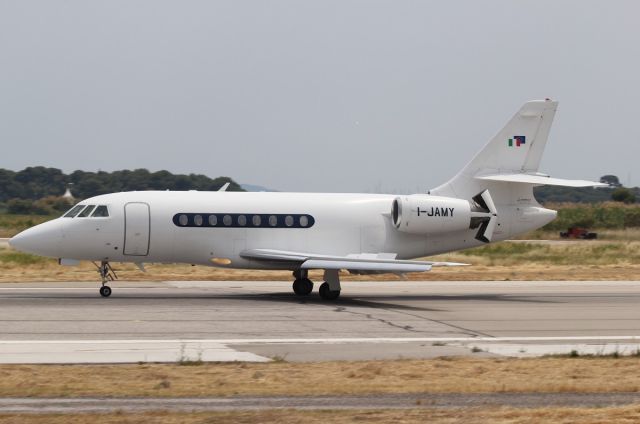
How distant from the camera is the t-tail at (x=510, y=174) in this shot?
3222 cm

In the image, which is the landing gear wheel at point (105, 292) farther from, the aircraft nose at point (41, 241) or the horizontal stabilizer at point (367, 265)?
the horizontal stabilizer at point (367, 265)

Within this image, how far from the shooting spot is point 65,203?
78.9 meters

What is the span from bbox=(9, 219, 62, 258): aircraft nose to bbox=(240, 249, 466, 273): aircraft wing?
4.95m

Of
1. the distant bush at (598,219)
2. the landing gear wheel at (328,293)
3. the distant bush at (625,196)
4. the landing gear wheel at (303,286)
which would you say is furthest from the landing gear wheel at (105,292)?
the distant bush at (625,196)

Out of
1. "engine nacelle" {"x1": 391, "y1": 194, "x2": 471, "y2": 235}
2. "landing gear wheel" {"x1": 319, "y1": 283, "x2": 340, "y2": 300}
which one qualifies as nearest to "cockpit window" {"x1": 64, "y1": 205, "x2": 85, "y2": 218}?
"landing gear wheel" {"x1": 319, "y1": 283, "x2": 340, "y2": 300}

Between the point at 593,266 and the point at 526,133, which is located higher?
the point at 526,133

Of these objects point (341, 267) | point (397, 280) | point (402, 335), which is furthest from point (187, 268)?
point (402, 335)

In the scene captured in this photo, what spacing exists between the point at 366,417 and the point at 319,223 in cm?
1861

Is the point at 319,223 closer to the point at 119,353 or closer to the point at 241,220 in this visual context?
the point at 241,220

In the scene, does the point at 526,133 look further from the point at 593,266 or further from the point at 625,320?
the point at 593,266

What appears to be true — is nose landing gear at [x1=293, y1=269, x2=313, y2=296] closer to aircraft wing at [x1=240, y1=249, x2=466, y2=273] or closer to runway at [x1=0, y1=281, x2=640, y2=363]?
runway at [x1=0, y1=281, x2=640, y2=363]

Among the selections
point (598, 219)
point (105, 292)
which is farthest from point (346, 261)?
point (598, 219)

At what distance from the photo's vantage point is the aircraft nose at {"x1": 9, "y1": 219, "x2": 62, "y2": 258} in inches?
1141

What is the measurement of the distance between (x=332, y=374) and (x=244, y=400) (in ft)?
8.87
